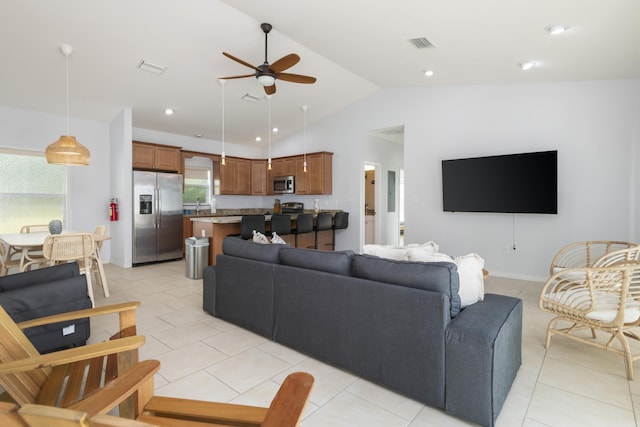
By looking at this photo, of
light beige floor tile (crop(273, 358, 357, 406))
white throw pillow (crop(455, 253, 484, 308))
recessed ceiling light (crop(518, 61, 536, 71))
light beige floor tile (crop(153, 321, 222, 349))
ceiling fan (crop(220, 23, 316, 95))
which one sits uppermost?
recessed ceiling light (crop(518, 61, 536, 71))

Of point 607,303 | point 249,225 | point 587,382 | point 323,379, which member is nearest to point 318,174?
point 249,225

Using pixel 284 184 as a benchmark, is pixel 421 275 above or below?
below

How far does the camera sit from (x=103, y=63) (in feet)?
14.1

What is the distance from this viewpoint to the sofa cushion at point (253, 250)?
9.26ft

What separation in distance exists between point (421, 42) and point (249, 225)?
335 cm

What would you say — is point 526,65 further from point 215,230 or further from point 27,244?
point 27,244

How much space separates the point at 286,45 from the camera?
4.52 m

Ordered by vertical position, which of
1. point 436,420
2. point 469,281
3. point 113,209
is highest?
point 113,209

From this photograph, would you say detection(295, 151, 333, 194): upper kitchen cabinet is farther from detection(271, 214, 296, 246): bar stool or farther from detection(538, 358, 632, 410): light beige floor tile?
detection(538, 358, 632, 410): light beige floor tile

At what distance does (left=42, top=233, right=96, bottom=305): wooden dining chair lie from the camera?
3.47 m

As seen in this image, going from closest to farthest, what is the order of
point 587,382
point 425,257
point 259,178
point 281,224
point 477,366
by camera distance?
point 477,366
point 587,382
point 425,257
point 281,224
point 259,178

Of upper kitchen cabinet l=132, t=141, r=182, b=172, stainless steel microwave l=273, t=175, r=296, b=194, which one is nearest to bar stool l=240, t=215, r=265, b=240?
upper kitchen cabinet l=132, t=141, r=182, b=172

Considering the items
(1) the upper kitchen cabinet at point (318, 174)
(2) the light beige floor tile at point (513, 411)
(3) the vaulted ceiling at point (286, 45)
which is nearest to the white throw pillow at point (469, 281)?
(2) the light beige floor tile at point (513, 411)

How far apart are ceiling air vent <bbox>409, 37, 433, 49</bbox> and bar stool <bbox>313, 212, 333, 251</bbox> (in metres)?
3.27
